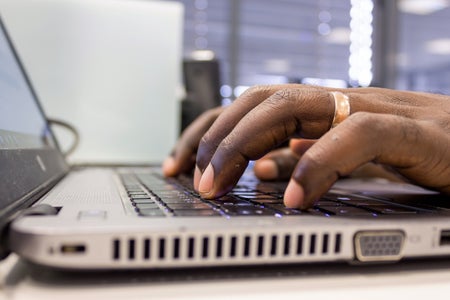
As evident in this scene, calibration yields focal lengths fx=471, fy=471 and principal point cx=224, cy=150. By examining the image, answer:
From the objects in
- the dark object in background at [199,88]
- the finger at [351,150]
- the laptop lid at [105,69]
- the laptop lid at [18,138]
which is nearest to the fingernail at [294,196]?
the finger at [351,150]

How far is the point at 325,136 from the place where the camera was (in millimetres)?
394

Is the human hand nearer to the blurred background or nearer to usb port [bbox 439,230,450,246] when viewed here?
usb port [bbox 439,230,450,246]

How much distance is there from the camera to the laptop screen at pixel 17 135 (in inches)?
15.9

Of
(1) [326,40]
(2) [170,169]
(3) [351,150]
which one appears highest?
(1) [326,40]

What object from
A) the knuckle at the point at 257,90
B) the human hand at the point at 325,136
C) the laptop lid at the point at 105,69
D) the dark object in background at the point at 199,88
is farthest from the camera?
the dark object in background at the point at 199,88

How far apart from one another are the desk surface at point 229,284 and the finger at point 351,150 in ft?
0.22

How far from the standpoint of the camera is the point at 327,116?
1.53 ft

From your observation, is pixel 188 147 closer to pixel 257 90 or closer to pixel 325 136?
pixel 257 90

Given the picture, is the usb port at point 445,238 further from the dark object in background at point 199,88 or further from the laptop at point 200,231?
the dark object in background at point 199,88

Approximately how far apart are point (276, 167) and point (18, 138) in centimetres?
41

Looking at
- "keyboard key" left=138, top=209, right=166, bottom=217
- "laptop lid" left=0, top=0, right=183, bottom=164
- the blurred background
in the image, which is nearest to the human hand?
"keyboard key" left=138, top=209, right=166, bottom=217

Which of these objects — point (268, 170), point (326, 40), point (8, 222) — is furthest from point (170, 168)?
point (326, 40)

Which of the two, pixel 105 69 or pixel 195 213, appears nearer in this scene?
pixel 195 213

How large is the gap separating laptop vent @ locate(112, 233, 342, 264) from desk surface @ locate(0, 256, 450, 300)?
2 centimetres
